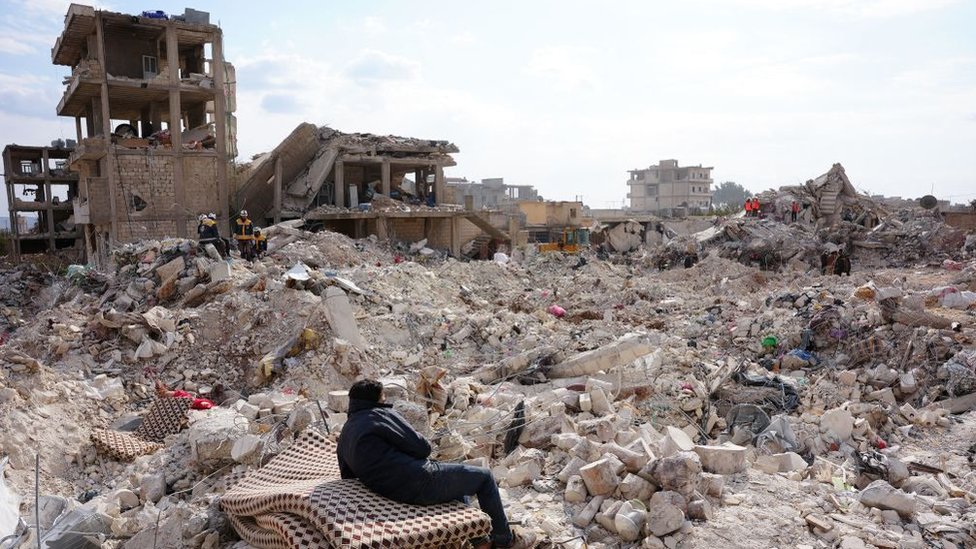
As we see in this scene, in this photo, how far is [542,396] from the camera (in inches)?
253

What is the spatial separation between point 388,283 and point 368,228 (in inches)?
350

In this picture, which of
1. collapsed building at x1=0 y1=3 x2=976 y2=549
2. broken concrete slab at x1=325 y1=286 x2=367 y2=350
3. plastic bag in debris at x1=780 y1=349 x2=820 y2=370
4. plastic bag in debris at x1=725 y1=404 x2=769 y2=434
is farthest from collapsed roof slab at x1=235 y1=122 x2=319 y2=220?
plastic bag in debris at x1=725 y1=404 x2=769 y2=434

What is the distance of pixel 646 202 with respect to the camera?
183 ft

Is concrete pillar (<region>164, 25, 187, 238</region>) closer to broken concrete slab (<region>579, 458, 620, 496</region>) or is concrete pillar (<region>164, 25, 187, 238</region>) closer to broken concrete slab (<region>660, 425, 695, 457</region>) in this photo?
broken concrete slab (<region>660, 425, 695, 457</region>)

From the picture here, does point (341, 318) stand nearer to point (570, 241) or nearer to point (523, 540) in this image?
point (523, 540)

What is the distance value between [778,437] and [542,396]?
216 centimetres

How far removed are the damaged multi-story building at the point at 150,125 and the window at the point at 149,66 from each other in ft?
0.09

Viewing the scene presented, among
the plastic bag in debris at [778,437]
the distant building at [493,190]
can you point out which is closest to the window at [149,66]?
the plastic bag in debris at [778,437]

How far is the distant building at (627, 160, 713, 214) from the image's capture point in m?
52.6

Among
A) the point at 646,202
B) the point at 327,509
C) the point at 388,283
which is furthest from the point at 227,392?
the point at 646,202

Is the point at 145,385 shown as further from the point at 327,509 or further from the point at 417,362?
the point at 327,509

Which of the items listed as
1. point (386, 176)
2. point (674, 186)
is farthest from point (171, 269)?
point (674, 186)

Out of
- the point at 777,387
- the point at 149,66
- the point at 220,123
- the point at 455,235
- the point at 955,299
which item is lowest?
the point at 777,387

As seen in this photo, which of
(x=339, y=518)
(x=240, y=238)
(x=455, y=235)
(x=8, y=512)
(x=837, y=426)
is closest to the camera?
(x=339, y=518)
